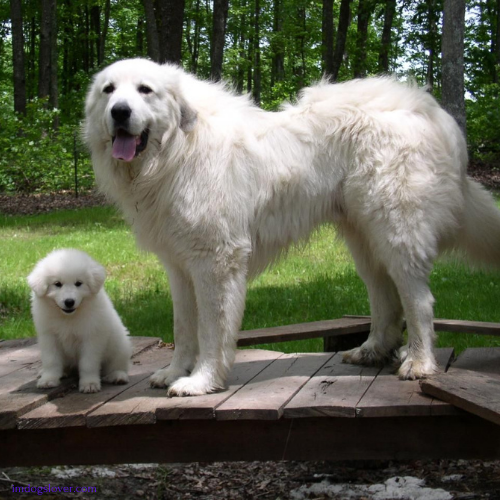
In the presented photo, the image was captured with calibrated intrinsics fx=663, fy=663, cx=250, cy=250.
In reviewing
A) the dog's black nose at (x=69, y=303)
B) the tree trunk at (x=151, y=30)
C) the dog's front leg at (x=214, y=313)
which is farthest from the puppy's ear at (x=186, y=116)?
the tree trunk at (x=151, y=30)

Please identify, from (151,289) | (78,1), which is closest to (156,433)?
(151,289)

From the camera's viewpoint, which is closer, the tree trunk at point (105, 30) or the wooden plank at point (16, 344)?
the wooden plank at point (16, 344)

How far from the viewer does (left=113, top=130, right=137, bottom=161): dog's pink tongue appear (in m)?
3.67

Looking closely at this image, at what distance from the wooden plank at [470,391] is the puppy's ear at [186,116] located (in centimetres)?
193

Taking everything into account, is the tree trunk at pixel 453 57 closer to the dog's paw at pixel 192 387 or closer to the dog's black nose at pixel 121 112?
the dog's black nose at pixel 121 112

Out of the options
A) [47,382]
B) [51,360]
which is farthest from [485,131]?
[47,382]

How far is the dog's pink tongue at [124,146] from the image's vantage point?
3.67m

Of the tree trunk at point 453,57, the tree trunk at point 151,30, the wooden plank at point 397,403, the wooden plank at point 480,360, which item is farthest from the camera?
the tree trunk at point 151,30

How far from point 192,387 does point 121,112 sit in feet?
5.15

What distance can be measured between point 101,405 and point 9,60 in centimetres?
3720

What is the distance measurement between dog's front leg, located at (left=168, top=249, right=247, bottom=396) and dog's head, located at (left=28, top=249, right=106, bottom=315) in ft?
2.06

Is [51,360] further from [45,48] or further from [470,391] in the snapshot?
[45,48]

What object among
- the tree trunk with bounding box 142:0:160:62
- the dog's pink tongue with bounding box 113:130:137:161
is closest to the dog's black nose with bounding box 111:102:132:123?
the dog's pink tongue with bounding box 113:130:137:161

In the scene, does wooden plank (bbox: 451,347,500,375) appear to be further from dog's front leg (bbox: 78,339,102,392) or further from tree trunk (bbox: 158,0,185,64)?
tree trunk (bbox: 158,0,185,64)
